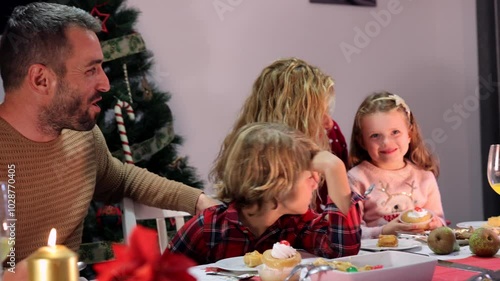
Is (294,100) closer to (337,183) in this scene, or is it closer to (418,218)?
(418,218)

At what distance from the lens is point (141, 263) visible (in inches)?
31.9

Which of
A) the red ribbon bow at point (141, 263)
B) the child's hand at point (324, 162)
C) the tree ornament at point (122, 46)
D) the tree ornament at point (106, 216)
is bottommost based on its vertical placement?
the tree ornament at point (106, 216)

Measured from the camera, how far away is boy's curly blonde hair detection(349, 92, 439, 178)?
2.54 meters

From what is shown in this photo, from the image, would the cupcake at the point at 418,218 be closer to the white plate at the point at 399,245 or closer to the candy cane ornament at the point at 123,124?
the white plate at the point at 399,245

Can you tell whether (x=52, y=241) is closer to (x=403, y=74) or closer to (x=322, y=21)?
(x=322, y=21)

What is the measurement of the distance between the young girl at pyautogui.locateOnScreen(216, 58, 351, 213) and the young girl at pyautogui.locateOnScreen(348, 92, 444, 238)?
205 millimetres

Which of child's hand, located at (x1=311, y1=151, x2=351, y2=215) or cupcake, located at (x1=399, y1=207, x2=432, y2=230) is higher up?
child's hand, located at (x1=311, y1=151, x2=351, y2=215)

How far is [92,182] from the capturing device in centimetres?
204

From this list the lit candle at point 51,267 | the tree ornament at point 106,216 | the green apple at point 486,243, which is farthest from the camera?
the tree ornament at point 106,216

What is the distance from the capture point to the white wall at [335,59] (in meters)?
3.41

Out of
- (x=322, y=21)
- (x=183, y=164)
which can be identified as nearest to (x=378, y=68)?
(x=322, y=21)
